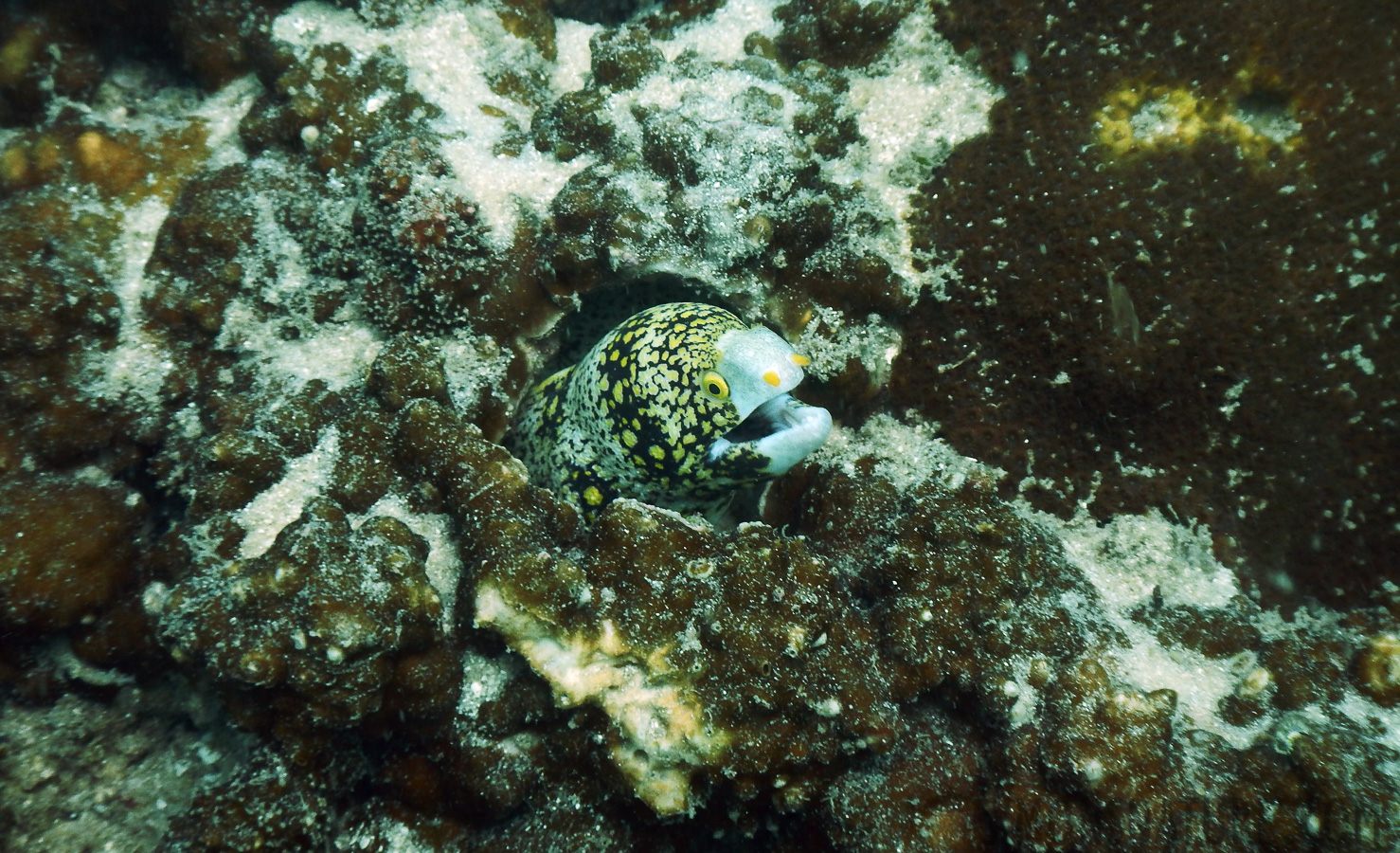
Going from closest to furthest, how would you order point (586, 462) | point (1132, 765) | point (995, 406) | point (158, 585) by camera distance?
point (1132, 765) < point (158, 585) < point (995, 406) < point (586, 462)

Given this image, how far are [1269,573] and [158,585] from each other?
4200mm

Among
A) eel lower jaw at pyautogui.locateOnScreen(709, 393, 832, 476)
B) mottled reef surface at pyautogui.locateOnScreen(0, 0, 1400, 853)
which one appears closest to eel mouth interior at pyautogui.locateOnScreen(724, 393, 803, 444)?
eel lower jaw at pyautogui.locateOnScreen(709, 393, 832, 476)

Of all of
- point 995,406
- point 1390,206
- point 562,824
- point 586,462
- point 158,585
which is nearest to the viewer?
point 562,824

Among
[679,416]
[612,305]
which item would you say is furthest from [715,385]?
[612,305]

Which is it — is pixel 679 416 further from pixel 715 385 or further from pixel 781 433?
pixel 781 433

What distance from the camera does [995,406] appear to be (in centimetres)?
276

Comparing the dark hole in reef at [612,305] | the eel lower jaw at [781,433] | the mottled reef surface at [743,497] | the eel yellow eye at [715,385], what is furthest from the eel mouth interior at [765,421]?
the dark hole in reef at [612,305]

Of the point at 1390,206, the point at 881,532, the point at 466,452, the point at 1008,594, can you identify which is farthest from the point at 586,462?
the point at 1390,206

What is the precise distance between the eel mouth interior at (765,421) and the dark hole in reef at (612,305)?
65 centimetres

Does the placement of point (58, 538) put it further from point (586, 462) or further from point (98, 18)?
point (98, 18)

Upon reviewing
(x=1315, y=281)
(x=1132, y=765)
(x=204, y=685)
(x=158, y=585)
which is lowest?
(x=204, y=685)

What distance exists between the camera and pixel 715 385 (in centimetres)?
249

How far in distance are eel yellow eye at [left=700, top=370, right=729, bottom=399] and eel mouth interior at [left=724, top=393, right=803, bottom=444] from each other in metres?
0.18

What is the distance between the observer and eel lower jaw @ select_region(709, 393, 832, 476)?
2.49 m
